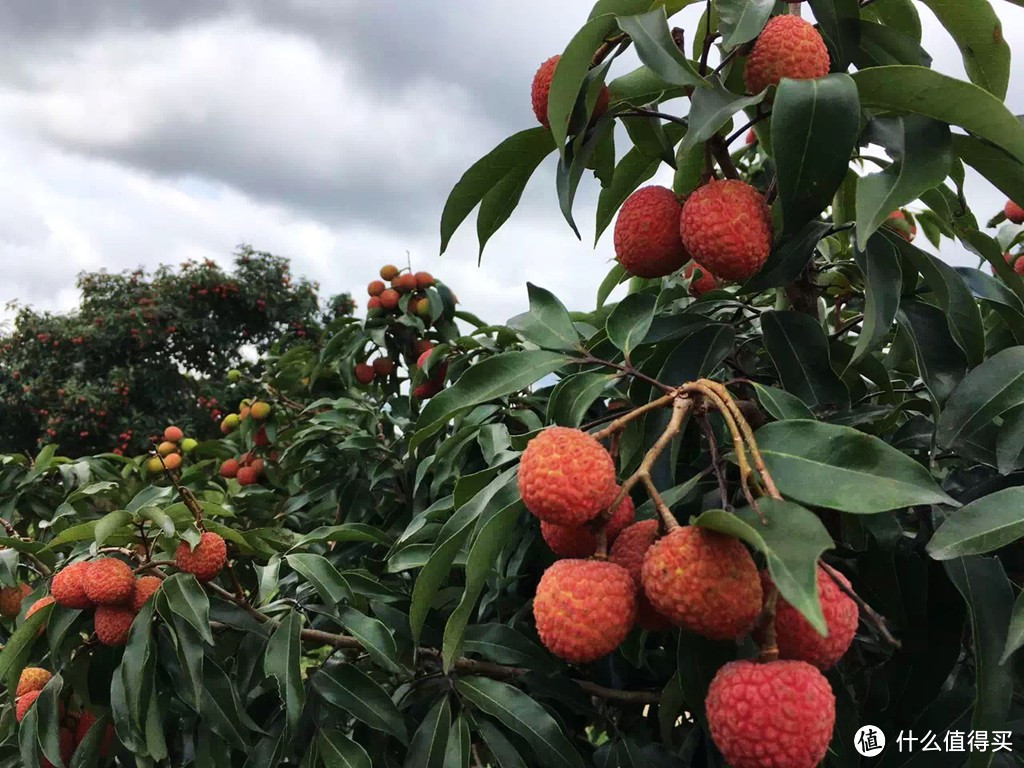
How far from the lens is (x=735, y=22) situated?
0.70m

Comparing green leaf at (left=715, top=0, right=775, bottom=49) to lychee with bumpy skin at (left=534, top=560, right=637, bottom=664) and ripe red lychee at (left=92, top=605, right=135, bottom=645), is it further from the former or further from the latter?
ripe red lychee at (left=92, top=605, right=135, bottom=645)

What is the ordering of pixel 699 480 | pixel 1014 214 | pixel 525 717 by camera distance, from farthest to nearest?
pixel 1014 214 → pixel 525 717 → pixel 699 480

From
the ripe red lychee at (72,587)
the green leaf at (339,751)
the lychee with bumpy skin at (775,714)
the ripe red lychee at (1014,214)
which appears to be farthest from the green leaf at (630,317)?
the ripe red lychee at (1014,214)

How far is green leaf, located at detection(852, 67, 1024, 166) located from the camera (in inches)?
24.5

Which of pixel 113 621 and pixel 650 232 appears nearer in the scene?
pixel 650 232

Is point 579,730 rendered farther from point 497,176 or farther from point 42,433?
point 42,433

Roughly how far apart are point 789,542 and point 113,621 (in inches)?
34.9

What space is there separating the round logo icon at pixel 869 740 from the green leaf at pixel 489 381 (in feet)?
1.59

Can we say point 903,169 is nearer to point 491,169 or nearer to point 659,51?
point 659,51

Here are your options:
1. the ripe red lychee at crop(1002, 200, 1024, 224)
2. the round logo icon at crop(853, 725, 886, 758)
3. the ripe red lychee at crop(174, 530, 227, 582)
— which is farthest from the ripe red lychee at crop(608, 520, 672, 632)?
the ripe red lychee at crop(1002, 200, 1024, 224)

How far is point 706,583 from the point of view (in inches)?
18.7

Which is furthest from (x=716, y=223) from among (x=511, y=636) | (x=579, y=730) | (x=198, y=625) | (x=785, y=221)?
(x=579, y=730)

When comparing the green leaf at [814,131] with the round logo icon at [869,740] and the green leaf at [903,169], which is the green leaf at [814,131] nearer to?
the green leaf at [903,169]

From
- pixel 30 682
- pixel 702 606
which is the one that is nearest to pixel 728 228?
pixel 702 606
